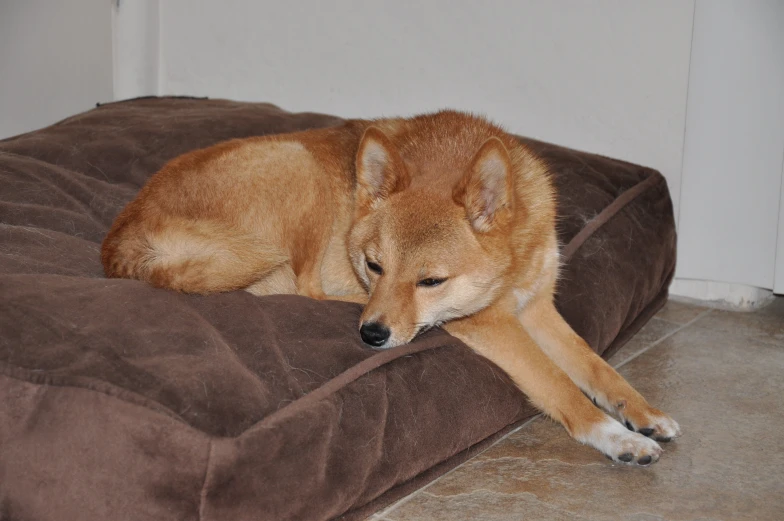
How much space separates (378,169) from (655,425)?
126 cm

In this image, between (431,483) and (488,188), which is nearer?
(431,483)

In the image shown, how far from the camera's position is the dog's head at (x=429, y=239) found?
270cm

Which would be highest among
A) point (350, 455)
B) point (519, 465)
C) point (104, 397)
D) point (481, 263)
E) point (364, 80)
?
point (364, 80)

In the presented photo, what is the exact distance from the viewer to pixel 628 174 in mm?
4230

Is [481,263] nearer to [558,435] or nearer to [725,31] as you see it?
[558,435]

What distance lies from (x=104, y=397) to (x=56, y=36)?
12.0 feet

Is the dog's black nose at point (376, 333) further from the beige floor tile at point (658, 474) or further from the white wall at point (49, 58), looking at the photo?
the white wall at point (49, 58)

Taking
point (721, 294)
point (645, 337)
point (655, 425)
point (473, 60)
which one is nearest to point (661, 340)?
point (645, 337)

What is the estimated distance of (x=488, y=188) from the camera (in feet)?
9.12

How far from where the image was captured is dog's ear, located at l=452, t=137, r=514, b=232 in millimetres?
2686

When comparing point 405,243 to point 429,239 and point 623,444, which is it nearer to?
point 429,239

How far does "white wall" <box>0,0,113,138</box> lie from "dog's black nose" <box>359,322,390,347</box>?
3434 millimetres

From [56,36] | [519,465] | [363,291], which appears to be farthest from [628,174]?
[56,36]

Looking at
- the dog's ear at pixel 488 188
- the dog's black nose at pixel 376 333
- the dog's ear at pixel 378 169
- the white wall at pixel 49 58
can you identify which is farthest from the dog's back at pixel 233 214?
the white wall at pixel 49 58
